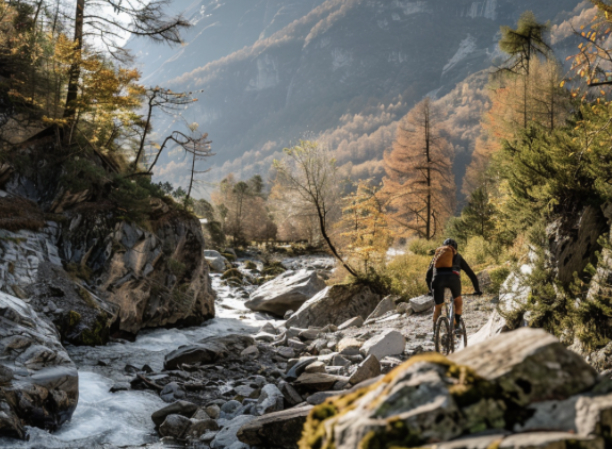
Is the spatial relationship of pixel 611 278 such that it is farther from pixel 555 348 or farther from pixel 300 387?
pixel 300 387

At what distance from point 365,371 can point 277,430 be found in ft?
7.79

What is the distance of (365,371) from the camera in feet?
22.0

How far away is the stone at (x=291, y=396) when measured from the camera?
663cm

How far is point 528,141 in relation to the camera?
9.14 metres

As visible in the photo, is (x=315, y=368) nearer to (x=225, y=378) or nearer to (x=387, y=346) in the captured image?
(x=387, y=346)

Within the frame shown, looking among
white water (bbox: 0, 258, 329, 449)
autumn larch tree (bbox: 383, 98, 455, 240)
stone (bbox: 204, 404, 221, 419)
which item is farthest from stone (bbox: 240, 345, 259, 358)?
autumn larch tree (bbox: 383, 98, 455, 240)

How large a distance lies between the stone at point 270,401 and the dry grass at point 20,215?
8397mm

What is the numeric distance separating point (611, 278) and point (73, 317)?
1125 centimetres

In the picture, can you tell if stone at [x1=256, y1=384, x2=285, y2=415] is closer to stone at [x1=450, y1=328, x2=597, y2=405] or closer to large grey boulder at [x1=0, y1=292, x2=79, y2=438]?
large grey boulder at [x1=0, y1=292, x2=79, y2=438]

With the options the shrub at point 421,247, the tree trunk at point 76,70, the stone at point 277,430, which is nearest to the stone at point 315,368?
the stone at point 277,430

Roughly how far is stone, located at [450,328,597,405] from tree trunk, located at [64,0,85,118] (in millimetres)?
14096

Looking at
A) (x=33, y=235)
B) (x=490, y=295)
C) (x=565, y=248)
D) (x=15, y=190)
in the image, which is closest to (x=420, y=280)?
(x=490, y=295)

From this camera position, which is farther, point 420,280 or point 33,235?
point 420,280

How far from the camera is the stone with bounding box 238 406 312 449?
182 inches
